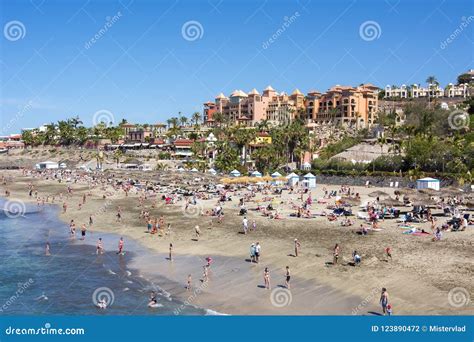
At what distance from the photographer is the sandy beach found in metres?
18.0

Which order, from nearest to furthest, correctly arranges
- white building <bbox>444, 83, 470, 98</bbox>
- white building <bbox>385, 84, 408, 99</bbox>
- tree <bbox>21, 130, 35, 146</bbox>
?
white building <bbox>444, 83, 470, 98</bbox> < tree <bbox>21, 130, 35, 146</bbox> < white building <bbox>385, 84, 408, 99</bbox>

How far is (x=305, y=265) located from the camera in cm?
2272

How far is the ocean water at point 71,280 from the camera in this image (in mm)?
18922

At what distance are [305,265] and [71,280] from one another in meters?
10.4

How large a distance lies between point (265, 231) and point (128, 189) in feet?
104

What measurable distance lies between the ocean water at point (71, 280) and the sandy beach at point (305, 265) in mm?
1005

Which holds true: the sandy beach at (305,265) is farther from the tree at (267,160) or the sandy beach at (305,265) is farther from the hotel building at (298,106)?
the hotel building at (298,106)

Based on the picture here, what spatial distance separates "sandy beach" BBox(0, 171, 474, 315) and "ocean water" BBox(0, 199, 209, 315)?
101 cm

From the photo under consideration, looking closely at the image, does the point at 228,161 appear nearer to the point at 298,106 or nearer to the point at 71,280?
the point at 71,280

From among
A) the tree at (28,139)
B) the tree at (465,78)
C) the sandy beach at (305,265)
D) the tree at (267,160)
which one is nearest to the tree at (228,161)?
the tree at (267,160)

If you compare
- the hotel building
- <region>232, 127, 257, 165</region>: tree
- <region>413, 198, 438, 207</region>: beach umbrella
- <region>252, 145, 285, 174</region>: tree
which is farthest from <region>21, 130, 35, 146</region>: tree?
<region>413, 198, 438, 207</region>: beach umbrella

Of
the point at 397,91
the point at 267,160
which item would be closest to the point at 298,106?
the point at 397,91

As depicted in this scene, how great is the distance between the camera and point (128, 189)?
192ft

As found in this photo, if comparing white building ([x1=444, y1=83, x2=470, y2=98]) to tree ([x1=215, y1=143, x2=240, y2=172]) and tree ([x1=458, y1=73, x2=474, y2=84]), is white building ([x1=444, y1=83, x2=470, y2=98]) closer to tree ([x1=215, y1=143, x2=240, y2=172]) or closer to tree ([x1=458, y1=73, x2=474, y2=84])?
tree ([x1=458, y1=73, x2=474, y2=84])
